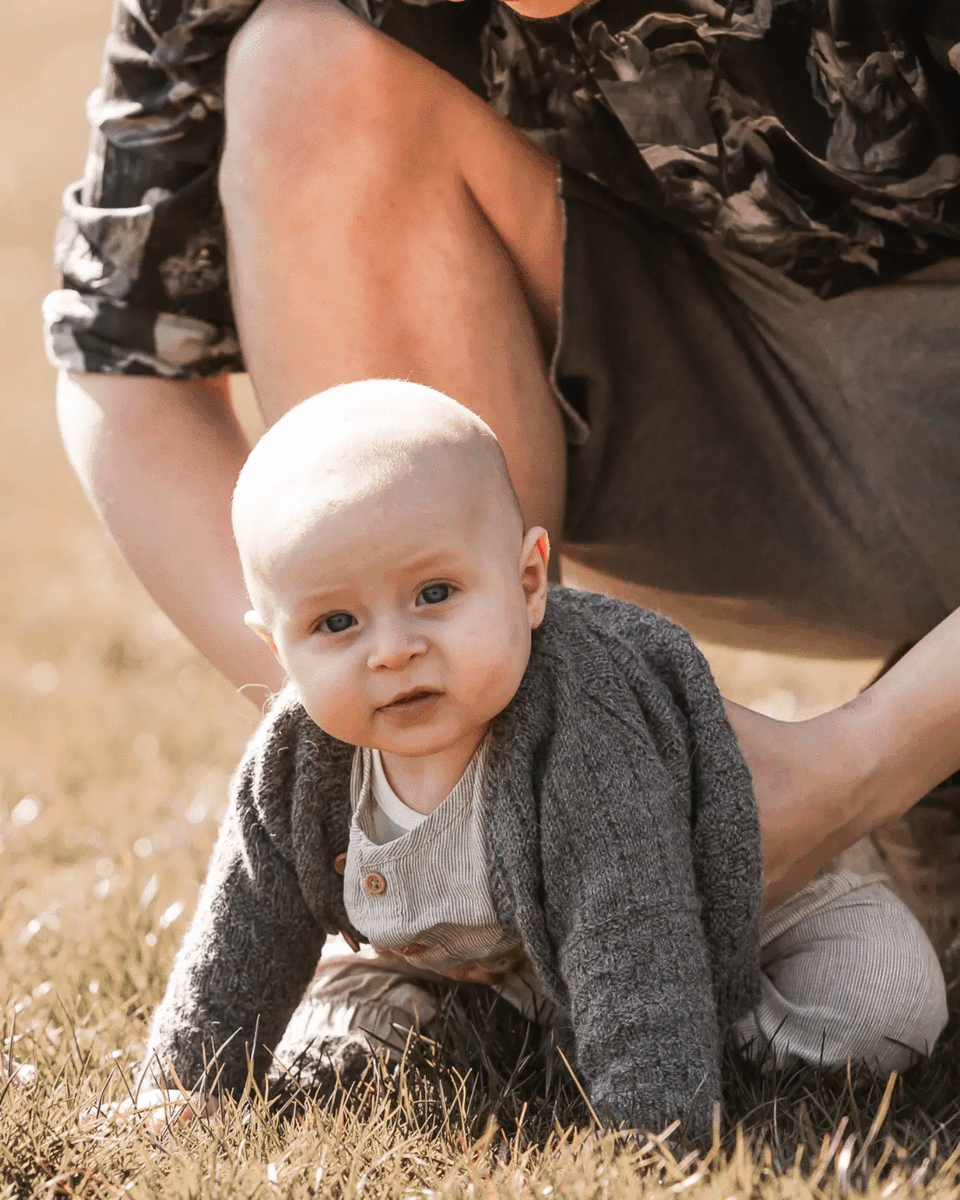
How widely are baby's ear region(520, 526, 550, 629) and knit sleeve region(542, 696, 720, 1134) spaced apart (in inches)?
4.0

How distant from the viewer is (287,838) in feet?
5.36

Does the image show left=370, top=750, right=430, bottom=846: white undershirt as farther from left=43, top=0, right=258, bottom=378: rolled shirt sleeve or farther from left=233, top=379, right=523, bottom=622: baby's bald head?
left=43, top=0, right=258, bottom=378: rolled shirt sleeve

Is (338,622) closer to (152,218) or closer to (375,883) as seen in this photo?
(375,883)

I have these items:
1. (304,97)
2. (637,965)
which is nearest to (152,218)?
(304,97)

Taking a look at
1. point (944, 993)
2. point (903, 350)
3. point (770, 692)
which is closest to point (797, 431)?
point (903, 350)

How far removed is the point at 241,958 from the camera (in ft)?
5.36

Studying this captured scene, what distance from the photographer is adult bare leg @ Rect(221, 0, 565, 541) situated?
5.75 feet

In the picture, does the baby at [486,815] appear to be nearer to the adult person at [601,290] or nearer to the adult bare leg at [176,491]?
the adult person at [601,290]

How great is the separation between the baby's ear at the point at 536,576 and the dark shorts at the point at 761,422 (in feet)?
1.43

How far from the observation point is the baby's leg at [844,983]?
1.66 m

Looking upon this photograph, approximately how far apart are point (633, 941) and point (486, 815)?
0.17 m

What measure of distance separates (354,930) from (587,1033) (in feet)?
1.01

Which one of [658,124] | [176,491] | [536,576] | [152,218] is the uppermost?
[658,124]

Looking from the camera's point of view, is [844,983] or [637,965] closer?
[637,965]
